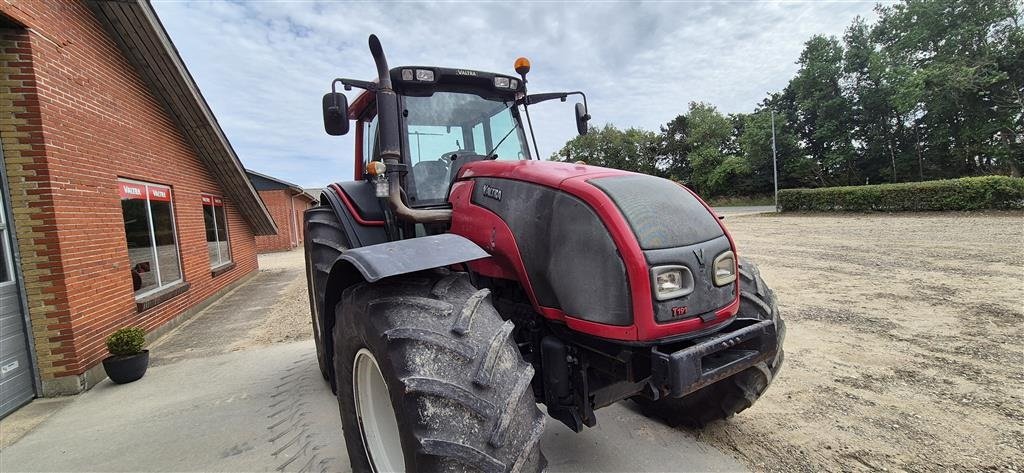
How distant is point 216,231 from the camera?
9.30 metres

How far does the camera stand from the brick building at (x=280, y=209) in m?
19.3

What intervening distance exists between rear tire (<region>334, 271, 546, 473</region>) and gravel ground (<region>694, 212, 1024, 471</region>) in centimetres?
156

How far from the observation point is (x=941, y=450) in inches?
90.4

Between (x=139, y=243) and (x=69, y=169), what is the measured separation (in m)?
1.79

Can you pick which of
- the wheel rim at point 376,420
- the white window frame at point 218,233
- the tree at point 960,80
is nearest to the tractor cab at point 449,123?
the wheel rim at point 376,420

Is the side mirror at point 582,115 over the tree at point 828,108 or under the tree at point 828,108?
under

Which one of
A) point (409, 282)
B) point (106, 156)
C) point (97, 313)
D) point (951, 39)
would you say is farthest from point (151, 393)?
point (951, 39)

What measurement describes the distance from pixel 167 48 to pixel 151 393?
470 cm

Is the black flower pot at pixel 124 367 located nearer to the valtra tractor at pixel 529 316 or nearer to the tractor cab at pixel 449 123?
the valtra tractor at pixel 529 316

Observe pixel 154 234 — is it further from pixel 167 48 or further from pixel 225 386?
pixel 225 386

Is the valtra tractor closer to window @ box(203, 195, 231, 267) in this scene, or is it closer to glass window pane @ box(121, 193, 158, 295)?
glass window pane @ box(121, 193, 158, 295)

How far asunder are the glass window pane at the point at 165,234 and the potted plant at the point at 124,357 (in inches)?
104

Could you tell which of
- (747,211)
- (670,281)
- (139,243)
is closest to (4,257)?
(139,243)

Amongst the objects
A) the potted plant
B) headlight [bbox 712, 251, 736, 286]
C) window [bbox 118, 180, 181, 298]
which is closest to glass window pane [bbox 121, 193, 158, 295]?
window [bbox 118, 180, 181, 298]
